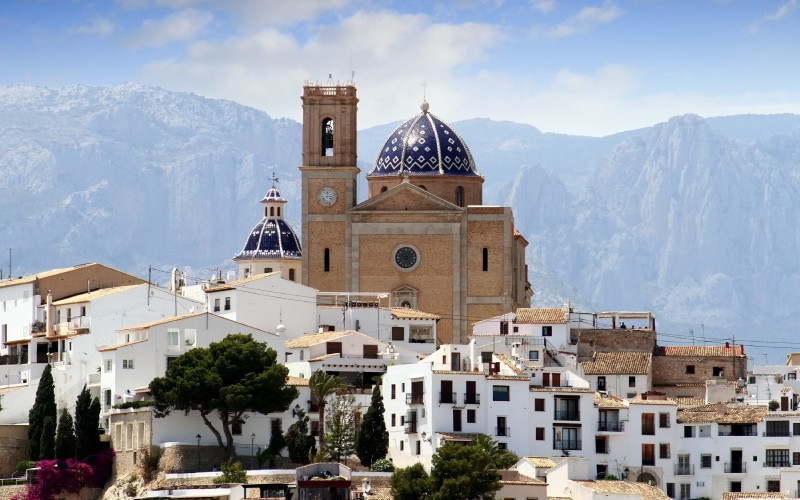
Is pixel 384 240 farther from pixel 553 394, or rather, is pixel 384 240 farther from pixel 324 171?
pixel 553 394

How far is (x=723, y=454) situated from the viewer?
67.6 metres

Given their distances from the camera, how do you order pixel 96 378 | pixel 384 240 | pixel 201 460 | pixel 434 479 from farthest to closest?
pixel 384 240, pixel 96 378, pixel 201 460, pixel 434 479

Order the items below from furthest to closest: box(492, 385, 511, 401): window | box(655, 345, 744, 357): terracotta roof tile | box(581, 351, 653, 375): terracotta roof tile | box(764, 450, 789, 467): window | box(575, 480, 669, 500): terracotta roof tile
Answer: box(655, 345, 744, 357): terracotta roof tile → box(581, 351, 653, 375): terracotta roof tile → box(764, 450, 789, 467): window → box(492, 385, 511, 401): window → box(575, 480, 669, 500): terracotta roof tile

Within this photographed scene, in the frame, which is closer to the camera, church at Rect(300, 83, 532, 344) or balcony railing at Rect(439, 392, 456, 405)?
balcony railing at Rect(439, 392, 456, 405)

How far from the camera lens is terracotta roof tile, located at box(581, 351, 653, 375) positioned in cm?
7556

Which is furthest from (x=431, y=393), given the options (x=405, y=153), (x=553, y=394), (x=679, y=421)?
(x=405, y=153)

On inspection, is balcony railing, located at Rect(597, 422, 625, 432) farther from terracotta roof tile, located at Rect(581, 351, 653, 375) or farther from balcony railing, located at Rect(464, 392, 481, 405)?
terracotta roof tile, located at Rect(581, 351, 653, 375)

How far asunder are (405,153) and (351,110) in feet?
13.4

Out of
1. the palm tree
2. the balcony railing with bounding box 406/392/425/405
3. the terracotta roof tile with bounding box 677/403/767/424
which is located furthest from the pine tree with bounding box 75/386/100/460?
the terracotta roof tile with bounding box 677/403/767/424

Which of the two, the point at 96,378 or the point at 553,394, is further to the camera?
the point at 96,378

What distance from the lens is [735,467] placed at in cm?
6738

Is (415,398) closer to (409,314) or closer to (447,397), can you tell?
(447,397)

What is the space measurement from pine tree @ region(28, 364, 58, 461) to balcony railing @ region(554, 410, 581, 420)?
17.8m

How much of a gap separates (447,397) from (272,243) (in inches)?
1653
